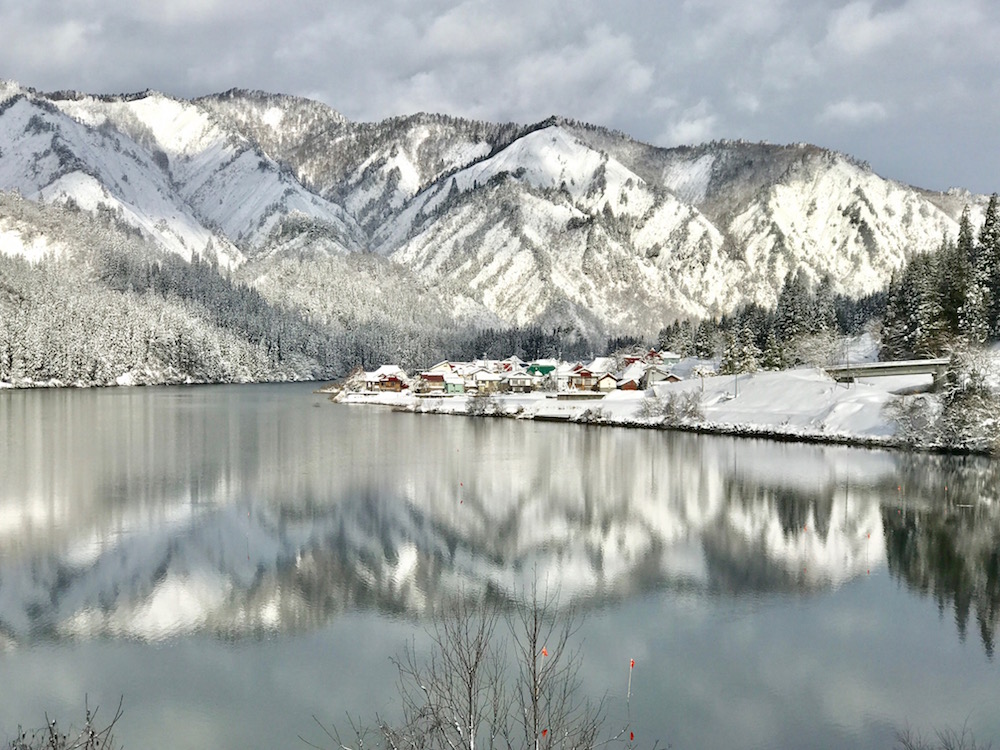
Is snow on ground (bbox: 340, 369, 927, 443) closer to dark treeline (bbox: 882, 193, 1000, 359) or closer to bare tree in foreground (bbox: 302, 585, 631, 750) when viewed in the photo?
dark treeline (bbox: 882, 193, 1000, 359)

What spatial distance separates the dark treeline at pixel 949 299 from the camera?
58062 mm

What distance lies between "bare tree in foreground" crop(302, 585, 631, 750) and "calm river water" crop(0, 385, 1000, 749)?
55cm

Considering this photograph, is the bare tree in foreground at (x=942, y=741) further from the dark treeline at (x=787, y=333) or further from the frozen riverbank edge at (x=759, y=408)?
the dark treeline at (x=787, y=333)

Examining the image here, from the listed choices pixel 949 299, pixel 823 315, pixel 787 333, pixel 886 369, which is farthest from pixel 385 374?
pixel 949 299

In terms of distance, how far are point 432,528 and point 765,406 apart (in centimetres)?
4326

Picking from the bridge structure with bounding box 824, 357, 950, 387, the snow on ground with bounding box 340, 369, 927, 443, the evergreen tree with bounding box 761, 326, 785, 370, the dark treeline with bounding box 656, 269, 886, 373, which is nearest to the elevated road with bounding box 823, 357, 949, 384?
the bridge structure with bounding box 824, 357, 950, 387

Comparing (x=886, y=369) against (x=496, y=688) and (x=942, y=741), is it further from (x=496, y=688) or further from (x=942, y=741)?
(x=496, y=688)

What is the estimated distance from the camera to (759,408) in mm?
63469

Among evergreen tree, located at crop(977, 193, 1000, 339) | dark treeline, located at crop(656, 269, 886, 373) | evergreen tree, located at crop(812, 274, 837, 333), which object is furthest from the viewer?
evergreen tree, located at crop(812, 274, 837, 333)

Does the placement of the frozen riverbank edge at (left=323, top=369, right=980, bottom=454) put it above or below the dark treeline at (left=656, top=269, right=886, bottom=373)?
below

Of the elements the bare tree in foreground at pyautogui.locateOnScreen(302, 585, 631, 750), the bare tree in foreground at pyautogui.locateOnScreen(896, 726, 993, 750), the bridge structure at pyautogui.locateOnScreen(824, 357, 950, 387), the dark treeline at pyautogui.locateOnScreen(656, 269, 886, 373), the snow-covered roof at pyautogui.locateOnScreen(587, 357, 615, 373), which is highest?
the dark treeline at pyautogui.locateOnScreen(656, 269, 886, 373)

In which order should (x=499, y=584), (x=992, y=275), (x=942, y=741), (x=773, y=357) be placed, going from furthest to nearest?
(x=773, y=357) < (x=992, y=275) < (x=499, y=584) < (x=942, y=741)

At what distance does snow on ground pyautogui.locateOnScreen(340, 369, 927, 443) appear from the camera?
179 ft

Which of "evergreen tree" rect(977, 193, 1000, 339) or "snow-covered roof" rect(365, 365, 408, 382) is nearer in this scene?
"evergreen tree" rect(977, 193, 1000, 339)
